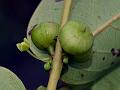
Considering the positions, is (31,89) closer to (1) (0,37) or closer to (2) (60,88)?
(1) (0,37)

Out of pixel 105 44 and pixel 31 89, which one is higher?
pixel 105 44

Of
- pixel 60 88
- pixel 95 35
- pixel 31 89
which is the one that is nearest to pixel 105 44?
pixel 95 35

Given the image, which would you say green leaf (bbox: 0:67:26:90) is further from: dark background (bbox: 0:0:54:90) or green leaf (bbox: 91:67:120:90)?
dark background (bbox: 0:0:54:90)

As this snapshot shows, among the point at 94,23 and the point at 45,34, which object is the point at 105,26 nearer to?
the point at 94,23

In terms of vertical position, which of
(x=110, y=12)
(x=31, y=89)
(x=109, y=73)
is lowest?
(x=31, y=89)

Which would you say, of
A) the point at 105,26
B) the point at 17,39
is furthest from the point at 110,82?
the point at 17,39

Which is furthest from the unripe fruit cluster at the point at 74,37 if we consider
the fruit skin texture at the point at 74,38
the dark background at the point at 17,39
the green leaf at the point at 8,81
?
the dark background at the point at 17,39
